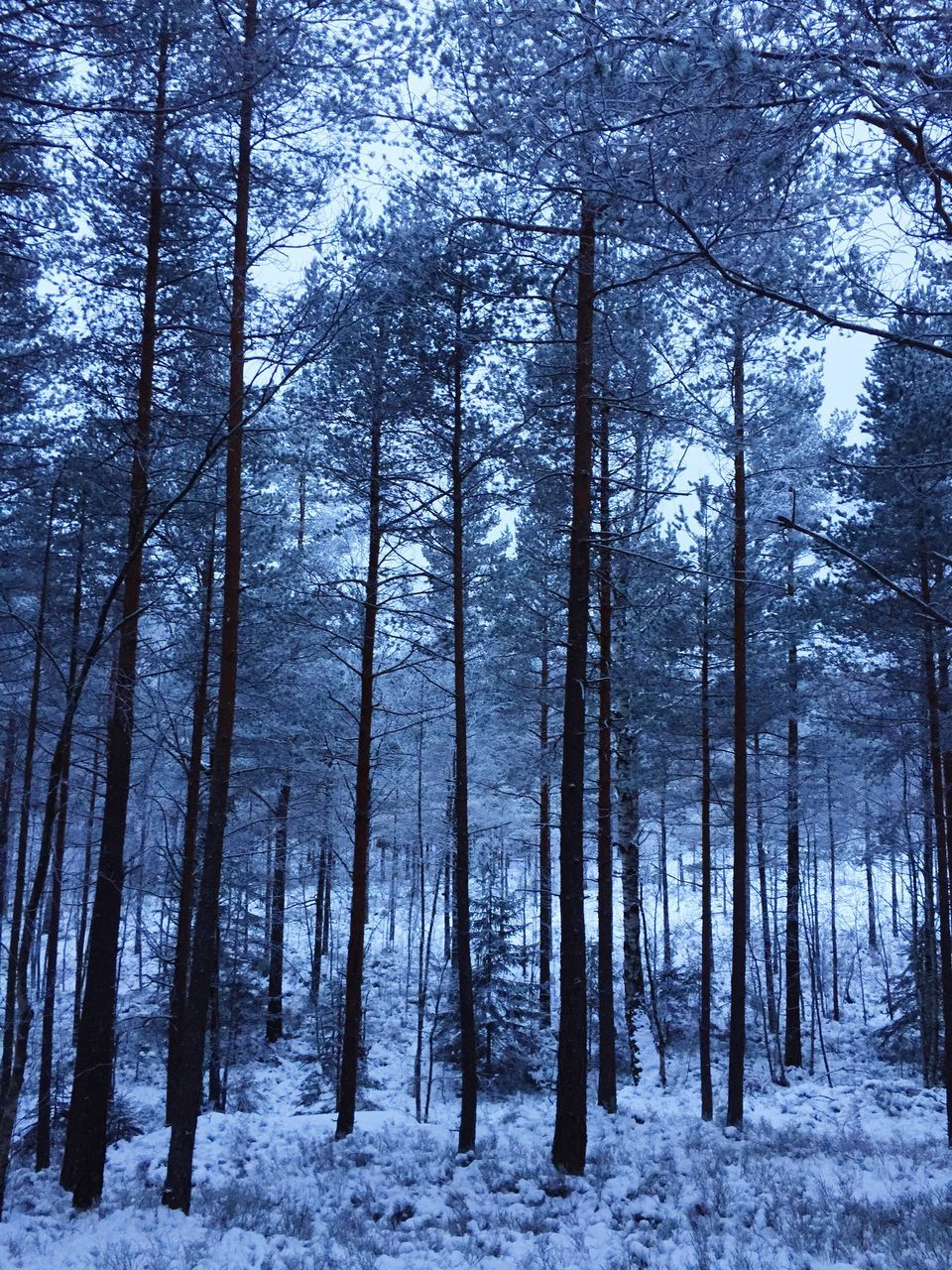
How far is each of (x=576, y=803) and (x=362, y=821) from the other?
3.63m

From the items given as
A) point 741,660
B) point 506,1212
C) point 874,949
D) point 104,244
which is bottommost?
point 874,949

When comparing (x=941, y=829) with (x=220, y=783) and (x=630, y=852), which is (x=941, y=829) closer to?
(x=630, y=852)

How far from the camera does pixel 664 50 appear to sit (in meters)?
4.24

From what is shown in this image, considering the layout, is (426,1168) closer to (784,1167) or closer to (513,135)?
(784,1167)

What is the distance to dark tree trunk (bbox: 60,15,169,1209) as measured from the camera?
25.3ft

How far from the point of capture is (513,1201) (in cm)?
756

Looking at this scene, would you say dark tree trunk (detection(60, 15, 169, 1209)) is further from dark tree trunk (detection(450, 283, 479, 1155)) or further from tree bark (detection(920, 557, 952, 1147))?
tree bark (detection(920, 557, 952, 1147))

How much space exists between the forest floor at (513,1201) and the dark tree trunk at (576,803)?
597 millimetres

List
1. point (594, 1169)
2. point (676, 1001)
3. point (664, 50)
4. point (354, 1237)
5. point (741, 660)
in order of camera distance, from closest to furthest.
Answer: point (664, 50) < point (354, 1237) < point (594, 1169) < point (741, 660) < point (676, 1001)

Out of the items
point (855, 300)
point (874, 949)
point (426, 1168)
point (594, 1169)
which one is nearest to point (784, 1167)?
point (594, 1169)

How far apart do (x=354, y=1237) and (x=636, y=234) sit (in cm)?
853

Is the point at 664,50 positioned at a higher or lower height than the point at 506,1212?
higher

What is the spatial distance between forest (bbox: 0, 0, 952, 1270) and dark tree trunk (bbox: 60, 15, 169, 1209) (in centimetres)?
5

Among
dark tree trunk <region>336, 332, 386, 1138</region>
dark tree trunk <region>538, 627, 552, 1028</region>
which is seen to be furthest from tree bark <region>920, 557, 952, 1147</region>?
dark tree trunk <region>336, 332, 386, 1138</region>
